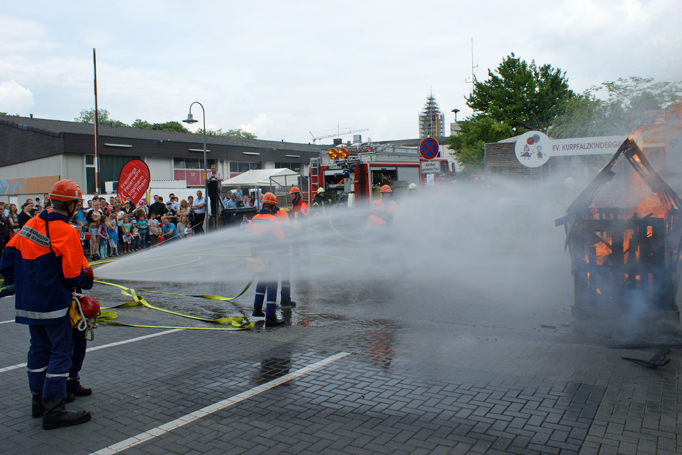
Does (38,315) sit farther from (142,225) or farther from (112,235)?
(142,225)

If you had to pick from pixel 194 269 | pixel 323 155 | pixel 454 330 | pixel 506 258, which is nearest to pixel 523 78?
pixel 323 155

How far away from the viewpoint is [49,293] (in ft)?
12.4

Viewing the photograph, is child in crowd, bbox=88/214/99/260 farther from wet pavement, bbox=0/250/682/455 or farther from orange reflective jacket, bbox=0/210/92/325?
orange reflective jacket, bbox=0/210/92/325

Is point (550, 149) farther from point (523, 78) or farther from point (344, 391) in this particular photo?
point (523, 78)

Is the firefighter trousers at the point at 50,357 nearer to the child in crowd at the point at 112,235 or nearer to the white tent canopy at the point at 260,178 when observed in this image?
the child in crowd at the point at 112,235

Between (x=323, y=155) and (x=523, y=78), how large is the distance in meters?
A: 30.9

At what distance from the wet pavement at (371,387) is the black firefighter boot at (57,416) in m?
0.09

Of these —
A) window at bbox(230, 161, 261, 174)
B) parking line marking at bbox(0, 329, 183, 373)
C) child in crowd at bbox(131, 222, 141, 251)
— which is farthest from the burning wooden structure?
window at bbox(230, 161, 261, 174)

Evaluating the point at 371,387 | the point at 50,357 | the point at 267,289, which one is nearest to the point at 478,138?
the point at 267,289

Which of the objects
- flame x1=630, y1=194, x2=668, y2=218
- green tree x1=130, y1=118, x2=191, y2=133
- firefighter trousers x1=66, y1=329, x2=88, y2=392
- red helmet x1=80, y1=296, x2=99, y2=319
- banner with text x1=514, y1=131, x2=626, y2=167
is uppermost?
green tree x1=130, y1=118, x2=191, y2=133

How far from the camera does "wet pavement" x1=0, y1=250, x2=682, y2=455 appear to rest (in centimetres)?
339

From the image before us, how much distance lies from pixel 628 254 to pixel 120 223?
1273cm

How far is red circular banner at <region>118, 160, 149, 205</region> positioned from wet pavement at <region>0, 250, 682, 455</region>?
6419 mm

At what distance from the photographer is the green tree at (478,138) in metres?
39.8
